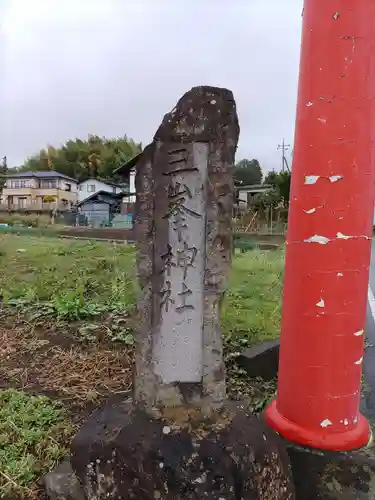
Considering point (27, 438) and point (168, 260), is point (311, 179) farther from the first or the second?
point (27, 438)

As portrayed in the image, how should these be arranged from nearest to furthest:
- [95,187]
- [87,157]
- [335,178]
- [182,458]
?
[182,458], [335,178], [95,187], [87,157]

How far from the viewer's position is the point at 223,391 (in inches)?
81.7

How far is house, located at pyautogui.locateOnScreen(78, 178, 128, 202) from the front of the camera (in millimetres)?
47219

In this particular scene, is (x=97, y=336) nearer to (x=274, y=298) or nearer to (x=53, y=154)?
(x=274, y=298)

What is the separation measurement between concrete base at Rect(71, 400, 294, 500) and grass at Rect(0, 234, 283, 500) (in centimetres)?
60

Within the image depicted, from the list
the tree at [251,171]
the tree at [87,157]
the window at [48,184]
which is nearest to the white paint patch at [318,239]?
the tree at [251,171]

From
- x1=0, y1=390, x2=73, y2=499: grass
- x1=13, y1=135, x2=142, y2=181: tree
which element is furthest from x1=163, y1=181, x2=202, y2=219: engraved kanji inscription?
x1=13, y1=135, x2=142, y2=181: tree

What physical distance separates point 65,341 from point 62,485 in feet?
7.80

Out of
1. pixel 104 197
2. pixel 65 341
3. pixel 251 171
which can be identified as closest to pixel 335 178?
pixel 65 341

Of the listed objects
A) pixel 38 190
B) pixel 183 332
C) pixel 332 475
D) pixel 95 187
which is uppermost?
pixel 95 187

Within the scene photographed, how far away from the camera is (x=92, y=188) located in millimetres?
48688

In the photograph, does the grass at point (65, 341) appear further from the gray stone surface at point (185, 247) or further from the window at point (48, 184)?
the window at point (48, 184)

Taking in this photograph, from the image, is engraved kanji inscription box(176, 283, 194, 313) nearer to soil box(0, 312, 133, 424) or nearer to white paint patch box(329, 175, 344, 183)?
white paint patch box(329, 175, 344, 183)

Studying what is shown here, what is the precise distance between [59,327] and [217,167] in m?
3.43
